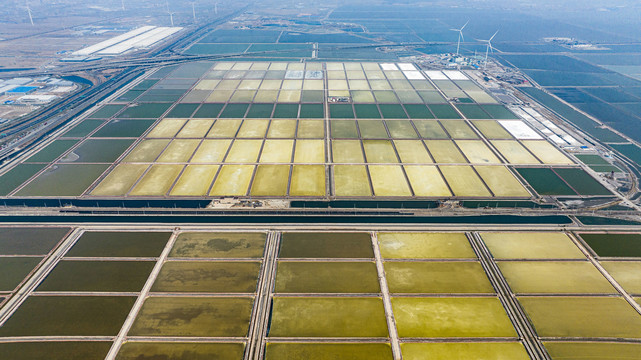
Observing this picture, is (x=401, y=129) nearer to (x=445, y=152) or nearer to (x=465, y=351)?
(x=445, y=152)

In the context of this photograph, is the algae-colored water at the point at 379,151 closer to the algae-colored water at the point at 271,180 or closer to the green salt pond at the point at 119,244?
the algae-colored water at the point at 271,180

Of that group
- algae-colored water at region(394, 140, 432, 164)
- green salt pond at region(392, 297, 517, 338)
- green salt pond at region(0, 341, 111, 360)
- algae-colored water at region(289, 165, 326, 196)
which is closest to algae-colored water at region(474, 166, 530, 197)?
algae-colored water at region(394, 140, 432, 164)

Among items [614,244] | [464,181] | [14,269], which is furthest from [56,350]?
[614,244]

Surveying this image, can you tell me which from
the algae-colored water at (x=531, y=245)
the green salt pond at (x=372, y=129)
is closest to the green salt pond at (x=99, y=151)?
the green salt pond at (x=372, y=129)

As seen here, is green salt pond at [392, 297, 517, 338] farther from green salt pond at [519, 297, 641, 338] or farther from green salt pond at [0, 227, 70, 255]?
green salt pond at [0, 227, 70, 255]

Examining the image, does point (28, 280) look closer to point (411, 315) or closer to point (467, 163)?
point (411, 315)

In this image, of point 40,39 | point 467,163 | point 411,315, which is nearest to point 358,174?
point 467,163
